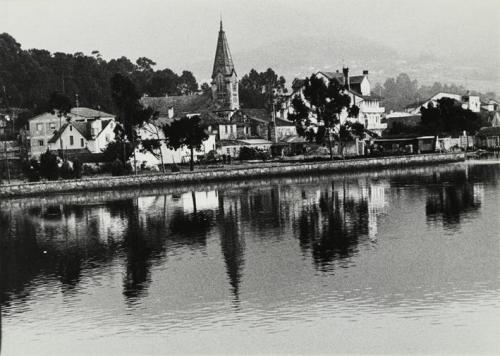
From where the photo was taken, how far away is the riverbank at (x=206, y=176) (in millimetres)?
68438

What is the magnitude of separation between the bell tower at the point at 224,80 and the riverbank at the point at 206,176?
1246 inches

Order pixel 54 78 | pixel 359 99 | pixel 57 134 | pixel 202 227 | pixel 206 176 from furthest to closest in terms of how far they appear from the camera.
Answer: pixel 54 78
pixel 359 99
pixel 57 134
pixel 206 176
pixel 202 227

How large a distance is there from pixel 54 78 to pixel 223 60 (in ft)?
120

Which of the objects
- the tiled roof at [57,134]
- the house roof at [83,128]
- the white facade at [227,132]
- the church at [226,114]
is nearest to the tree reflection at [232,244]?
the house roof at [83,128]

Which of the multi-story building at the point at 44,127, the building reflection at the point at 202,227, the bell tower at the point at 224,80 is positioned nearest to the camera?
the building reflection at the point at 202,227

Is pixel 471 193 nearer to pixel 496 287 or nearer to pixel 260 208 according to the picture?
pixel 260 208

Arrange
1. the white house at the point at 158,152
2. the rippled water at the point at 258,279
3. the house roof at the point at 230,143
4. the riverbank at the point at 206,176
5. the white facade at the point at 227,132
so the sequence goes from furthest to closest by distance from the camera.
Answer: the white facade at the point at 227,132 < the house roof at the point at 230,143 < the white house at the point at 158,152 < the riverbank at the point at 206,176 < the rippled water at the point at 258,279

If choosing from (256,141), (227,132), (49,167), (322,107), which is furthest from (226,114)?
(49,167)

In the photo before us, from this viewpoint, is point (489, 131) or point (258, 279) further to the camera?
point (489, 131)

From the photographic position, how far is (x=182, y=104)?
388 ft

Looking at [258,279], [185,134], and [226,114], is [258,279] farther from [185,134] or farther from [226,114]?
[226,114]

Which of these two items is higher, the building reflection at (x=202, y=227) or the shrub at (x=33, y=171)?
the shrub at (x=33, y=171)

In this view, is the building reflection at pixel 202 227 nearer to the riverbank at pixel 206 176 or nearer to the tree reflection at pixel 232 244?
the tree reflection at pixel 232 244

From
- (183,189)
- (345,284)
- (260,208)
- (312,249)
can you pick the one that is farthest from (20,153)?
(345,284)
